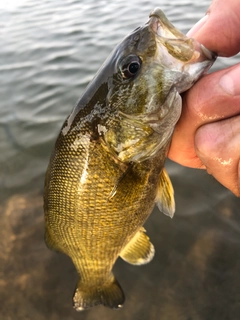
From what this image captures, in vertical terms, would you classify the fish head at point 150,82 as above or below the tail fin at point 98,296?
above

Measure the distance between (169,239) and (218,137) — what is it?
1744 mm

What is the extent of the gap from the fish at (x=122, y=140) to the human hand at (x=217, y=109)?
0.09m

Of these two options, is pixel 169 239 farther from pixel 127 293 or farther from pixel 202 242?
pixel 127 293

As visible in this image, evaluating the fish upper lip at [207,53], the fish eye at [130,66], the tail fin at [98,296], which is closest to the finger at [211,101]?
the fish upper lip at [207,53]

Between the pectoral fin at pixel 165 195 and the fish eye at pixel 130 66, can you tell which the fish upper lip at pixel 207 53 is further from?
the pectoral fin at pixel 165 195

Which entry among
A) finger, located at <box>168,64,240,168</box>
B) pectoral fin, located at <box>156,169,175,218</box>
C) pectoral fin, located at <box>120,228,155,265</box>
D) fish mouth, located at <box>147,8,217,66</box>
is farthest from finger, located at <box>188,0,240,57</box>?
pectoral fin, located at <box>120,228,155,265</box>

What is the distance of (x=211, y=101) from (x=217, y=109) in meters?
0.05

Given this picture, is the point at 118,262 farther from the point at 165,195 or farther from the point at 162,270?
the point at 165,195

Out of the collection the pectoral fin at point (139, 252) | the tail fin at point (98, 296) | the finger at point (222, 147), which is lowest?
the tail fin at point (98, 296)

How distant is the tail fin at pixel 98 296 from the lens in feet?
7.89

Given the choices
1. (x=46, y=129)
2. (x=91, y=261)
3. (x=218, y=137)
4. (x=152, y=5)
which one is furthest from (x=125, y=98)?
(x=152, y=5)

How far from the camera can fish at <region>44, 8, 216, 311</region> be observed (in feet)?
5.27

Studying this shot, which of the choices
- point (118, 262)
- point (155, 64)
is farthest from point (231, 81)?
point (118, 262)

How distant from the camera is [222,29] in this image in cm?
176
